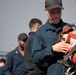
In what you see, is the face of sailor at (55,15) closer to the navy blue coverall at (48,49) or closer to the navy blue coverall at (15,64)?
the navy blue coverall at (48,49)

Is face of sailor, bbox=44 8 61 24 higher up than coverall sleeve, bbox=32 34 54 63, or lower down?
higher up

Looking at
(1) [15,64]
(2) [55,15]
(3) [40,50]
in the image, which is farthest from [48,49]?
(1) [15,64]

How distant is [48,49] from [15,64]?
317cm

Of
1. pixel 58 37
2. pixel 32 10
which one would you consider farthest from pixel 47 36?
pixel 32 10

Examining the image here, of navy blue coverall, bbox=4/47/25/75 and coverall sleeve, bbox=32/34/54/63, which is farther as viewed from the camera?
navy blue coverall, bbox=4/47/25/75

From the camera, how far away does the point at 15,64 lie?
627 cm

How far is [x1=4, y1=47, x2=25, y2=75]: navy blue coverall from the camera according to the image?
616 centimetres

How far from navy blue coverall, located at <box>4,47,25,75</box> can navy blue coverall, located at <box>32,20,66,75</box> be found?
2.83 meters

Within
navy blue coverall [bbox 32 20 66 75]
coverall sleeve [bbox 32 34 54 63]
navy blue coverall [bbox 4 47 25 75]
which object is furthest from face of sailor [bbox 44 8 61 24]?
navy blue coverall [bbox 4 47 25 75]

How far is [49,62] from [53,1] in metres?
0.53

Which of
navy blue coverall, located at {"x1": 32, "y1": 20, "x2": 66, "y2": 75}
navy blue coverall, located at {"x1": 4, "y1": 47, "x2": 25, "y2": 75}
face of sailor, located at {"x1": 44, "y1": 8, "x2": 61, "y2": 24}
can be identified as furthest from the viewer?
navy blue coverall, located at {"x1": 4, "y1": 47, "x2": 25, "y2": 75}

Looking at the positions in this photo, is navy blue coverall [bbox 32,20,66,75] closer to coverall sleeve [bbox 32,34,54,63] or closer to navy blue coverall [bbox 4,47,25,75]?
coverall sleeve [bbox 32,34,54,63]

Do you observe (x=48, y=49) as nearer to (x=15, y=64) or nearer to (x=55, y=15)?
(x=55, y=15)

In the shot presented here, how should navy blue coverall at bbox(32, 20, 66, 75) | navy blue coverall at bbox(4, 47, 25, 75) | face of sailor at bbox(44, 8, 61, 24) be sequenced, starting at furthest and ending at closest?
navy blue coverall at bbox(4, 47, 25, 75) < face of sailor at bbox(44, 8, 61, 24) < navy blue coverall at bbox(32, 20, 66, 75)
